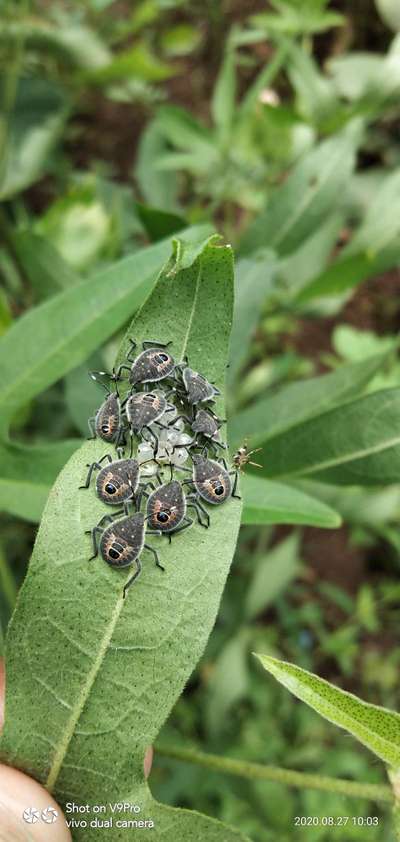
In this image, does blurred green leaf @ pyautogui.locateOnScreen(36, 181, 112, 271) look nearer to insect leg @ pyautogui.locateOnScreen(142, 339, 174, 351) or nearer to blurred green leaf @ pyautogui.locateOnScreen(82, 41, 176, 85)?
blurred green leaf @ pyautogui.locateOnScreen(82, 41, 176, 85)

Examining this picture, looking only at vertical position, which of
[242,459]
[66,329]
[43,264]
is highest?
[43,264]

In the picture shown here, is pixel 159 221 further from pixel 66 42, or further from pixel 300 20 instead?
pixel 66 42

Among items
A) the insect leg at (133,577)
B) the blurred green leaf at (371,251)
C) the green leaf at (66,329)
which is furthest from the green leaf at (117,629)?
the blurred green leaf at (371,251)

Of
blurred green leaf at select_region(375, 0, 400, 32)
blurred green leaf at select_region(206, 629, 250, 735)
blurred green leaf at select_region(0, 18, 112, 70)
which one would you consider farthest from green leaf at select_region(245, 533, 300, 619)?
blurred green leaf at select_region(0, 18, 112, 70)

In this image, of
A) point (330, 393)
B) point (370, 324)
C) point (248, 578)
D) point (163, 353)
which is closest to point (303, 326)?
point (370, 324)

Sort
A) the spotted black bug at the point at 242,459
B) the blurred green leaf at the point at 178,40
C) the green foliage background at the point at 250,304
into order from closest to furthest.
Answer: the spotted black bug at the point at 242,459 < the green foliage background at the point at 250,304 < the blurred green leaf at the point at 178,40

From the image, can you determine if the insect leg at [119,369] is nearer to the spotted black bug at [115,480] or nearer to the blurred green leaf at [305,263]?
the spotted black bug at [115,480]

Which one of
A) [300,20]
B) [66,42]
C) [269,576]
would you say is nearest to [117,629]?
[269,576]
